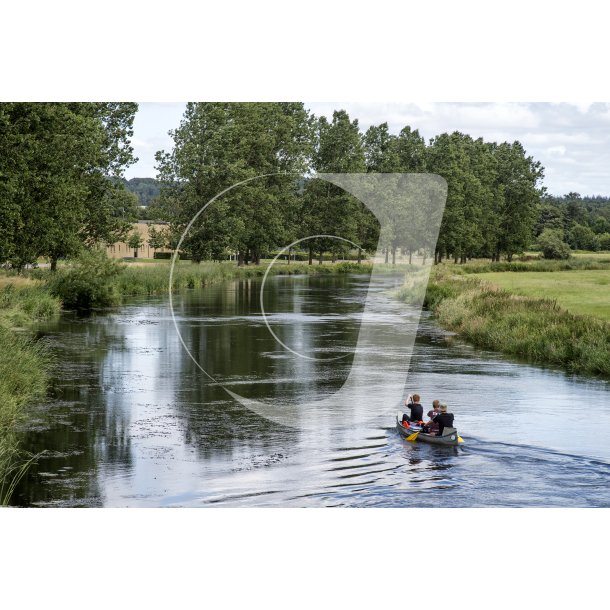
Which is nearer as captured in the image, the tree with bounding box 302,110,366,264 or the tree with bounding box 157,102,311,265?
the tree with bounding box 302,110,366,264

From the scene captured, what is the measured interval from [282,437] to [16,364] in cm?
770

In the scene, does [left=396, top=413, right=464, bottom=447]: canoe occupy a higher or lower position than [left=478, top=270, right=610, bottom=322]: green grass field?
lower

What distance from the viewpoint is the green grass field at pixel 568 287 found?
131 ft

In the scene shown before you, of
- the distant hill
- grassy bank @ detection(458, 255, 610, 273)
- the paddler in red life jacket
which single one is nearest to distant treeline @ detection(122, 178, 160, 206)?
the distant hill

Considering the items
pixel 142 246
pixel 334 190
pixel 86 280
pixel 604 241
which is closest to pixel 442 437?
pixel 334 190

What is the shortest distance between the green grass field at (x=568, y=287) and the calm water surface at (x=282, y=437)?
10270mm

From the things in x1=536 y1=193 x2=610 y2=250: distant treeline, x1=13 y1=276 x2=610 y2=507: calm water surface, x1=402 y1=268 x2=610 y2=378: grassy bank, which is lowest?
x1=13 y1=276 x2=610 y2=507: calm water surface

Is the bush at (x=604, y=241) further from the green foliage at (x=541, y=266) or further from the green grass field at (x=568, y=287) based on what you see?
the green grass field at (x=568, y=287)

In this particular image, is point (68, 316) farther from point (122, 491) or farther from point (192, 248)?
point (122, 491)

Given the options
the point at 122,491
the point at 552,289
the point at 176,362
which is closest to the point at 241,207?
the point at 552,289

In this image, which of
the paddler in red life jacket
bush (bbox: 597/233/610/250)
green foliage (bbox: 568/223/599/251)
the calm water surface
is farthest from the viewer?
green foliage (bbox: 568/223/599/251)

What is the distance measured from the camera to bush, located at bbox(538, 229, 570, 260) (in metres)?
52.0

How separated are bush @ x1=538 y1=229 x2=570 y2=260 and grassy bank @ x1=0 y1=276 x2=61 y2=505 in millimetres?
27851

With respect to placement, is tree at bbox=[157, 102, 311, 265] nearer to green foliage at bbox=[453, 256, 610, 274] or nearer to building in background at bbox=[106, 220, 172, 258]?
building in background at bbox=[106, 220, 172, 258]
